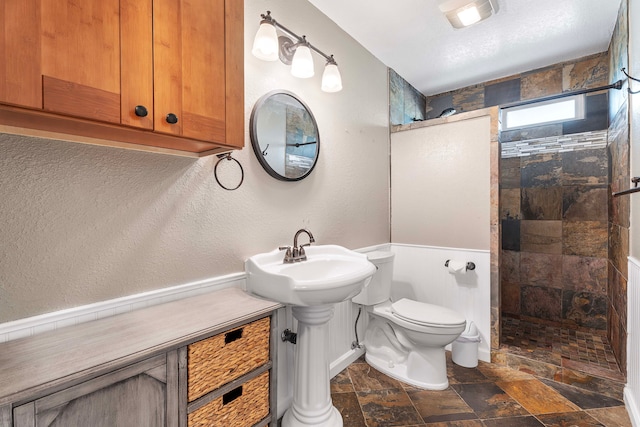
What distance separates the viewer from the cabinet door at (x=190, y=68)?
2.98 ft

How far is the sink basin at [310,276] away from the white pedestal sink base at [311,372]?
0.68 feet

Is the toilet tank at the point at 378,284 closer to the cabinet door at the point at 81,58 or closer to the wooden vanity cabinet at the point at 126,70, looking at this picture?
the wooden vanity cabinet at the point at 126,70

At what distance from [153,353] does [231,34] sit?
3.66 feet

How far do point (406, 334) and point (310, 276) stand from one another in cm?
88

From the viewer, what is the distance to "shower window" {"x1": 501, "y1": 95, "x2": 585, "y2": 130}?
2742 mm

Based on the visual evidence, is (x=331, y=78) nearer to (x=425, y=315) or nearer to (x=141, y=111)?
(x=141, y=111)

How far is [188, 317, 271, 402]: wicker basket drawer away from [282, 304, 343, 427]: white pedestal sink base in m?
0.33

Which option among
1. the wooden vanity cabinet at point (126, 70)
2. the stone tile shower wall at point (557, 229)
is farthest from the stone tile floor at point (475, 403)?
the wooden vanity cabinet at point (126, 70)

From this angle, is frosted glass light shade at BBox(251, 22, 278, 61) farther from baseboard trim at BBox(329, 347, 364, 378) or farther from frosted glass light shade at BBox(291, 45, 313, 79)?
baseboard trim at BBox(329, 347, 364, 378)

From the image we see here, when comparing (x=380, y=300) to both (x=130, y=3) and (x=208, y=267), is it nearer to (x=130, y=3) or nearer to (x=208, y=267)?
(x=208, y=267)

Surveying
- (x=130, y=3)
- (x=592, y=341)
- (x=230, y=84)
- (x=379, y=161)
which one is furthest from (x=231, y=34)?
(x=592, y=341)

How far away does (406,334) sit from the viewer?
6.57ft

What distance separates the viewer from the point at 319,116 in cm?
197

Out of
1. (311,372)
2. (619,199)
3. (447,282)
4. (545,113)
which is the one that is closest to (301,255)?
(311,372)
